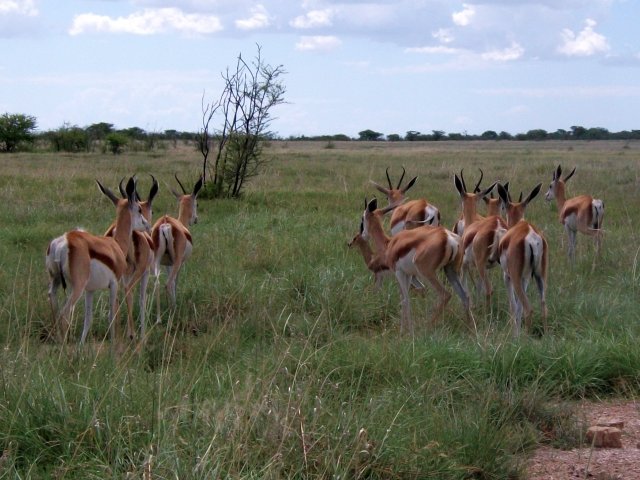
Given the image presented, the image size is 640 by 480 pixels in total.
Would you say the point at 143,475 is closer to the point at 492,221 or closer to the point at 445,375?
the point at 445,375

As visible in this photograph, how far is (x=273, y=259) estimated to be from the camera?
364 inches

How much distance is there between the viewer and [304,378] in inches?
184

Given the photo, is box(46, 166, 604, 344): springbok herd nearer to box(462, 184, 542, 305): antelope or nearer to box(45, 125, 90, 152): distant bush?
box(462, 184, 542, 305): antelope

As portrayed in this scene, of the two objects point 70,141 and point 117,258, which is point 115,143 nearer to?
point 70,141

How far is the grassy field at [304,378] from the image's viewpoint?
3.50 metres

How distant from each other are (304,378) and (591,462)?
1495 mm

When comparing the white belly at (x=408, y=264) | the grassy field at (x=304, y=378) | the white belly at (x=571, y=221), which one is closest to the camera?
the grassy field at (x=304, y=378)

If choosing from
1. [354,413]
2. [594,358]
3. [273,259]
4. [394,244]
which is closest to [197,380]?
[354,413]

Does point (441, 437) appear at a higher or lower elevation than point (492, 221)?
lower

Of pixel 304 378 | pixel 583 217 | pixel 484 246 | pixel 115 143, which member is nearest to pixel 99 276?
pixel 304 378

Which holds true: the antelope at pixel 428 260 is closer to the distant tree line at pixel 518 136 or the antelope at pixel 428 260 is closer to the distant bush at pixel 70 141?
the distant bush at pixel 70 141

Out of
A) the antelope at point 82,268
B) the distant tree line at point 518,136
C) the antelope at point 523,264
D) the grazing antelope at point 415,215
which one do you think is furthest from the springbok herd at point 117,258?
the distant tree line at point 518,136

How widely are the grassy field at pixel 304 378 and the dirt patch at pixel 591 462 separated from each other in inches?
3.9

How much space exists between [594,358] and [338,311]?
236 centimetres
